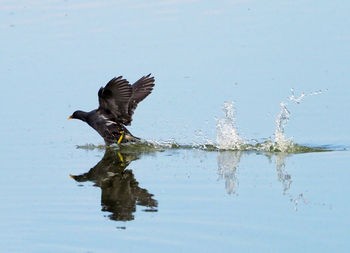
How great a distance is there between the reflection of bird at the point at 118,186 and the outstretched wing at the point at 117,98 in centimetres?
81

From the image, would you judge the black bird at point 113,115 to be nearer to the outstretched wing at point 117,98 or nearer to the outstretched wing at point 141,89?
the outstretched wing at point 117,98

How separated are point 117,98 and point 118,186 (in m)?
2.80

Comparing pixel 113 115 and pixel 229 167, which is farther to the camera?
pixel 113 115

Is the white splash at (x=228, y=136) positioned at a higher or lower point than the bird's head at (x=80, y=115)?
lower

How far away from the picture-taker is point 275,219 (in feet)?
24.7

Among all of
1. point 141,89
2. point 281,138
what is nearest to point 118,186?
point 281,138

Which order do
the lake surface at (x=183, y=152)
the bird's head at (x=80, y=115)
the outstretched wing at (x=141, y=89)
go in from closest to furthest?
1. the lake surface at (x=183, y=152)
2. the bird's head at (x=80, y=115)
3. the outstretched wing at (x=141, y=89)

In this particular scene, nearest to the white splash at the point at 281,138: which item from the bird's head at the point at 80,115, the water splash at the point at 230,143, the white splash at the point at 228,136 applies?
the water splash at the point at 230,143

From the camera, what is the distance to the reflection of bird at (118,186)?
8234mm

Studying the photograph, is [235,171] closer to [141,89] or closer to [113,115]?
[113,115]

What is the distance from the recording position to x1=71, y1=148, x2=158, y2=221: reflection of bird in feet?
27.0

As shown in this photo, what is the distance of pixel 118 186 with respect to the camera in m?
9.33

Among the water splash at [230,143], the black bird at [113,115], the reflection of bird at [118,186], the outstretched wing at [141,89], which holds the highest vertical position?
the outstretched wing at [141,89]

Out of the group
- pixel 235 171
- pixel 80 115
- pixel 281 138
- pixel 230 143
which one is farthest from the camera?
pixel 80 115
